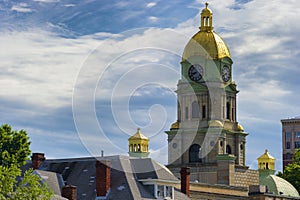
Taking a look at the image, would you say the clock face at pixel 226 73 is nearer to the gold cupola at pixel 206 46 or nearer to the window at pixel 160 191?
the gold cupola at pixel 206 46

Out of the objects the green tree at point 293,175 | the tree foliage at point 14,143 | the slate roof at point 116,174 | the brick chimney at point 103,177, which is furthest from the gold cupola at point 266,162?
the brick chimney at point 103,177

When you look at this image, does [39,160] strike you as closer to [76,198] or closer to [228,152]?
[76,198]

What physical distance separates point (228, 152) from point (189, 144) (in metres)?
7.13

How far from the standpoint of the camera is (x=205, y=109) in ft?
509

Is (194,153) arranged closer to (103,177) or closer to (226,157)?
(226,157)

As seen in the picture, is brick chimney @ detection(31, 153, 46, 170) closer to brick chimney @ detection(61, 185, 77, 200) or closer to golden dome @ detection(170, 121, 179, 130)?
brick chimney @ detection(61, 185, 77, 200)

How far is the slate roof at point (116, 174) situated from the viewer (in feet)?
285

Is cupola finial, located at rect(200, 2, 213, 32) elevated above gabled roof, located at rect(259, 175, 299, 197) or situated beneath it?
elevated above

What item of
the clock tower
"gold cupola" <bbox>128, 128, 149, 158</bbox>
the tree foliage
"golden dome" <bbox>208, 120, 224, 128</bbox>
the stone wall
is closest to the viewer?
the tree foliage

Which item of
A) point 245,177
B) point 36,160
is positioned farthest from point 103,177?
point 245,177

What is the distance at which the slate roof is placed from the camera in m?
86.9

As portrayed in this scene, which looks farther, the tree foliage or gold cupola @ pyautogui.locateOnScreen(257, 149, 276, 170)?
gold cupola @ pyautogui.locateOnScreen(257, 149, 276, 170)

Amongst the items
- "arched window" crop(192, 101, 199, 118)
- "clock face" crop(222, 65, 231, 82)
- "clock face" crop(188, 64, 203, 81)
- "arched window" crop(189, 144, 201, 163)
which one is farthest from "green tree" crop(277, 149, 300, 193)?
"clock face" crop(188, 64, 203, 81)

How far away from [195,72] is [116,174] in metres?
68.3
